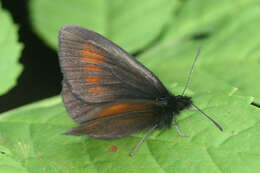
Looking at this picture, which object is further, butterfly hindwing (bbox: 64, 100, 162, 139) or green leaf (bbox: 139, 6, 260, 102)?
green leaf (bbox: 139, 6, 260, 102)

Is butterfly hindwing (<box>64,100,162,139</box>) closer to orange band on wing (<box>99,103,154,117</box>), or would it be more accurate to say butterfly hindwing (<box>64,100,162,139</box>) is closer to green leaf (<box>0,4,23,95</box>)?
orange band on wing (<box>99,103,154,117</box>)

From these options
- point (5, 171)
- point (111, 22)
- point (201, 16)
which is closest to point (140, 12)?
point (111, 22)

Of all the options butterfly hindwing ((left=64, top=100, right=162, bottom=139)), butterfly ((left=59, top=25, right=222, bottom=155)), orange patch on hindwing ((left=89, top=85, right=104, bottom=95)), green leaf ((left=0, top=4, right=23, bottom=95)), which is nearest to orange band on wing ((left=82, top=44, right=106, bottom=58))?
butterfly ((left=59, top=25, right=222, bottom=155))

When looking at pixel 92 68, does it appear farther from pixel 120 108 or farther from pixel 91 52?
pixel 120 108

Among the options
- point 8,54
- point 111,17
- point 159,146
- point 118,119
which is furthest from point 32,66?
point 159,146

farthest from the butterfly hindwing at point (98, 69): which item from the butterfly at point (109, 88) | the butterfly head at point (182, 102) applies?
the butterfly head at point (182, 102)

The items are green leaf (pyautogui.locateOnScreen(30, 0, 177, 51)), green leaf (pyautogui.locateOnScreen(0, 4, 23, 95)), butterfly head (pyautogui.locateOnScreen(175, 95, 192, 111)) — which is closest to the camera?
butterfly head (pyautogui.locateOnScreen(175, 95, 192, 111))

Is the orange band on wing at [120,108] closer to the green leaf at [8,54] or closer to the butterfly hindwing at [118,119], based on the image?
the butterfly hindwing at [118,119]
